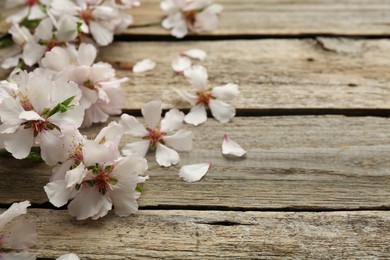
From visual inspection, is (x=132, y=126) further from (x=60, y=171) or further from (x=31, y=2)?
(x=31, y=2)

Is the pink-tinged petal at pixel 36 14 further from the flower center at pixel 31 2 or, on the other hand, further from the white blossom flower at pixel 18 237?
the white blossom flower at pixel 18 237

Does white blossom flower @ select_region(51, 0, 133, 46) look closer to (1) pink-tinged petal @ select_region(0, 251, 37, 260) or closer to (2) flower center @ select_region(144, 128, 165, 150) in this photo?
(2) flower center @ select_region(144, 128, 165, 150)

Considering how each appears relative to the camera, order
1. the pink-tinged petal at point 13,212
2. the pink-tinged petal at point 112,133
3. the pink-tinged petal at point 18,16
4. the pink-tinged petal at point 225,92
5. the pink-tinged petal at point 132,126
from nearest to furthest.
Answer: the pink-tinged petal at point 13,212 < the pink-tinged petal at point 112,133 < the pink-tinged petal at point 132,126 < the pink-tinged petal at point 225,92 < the pink-tinged petal at point 18,16

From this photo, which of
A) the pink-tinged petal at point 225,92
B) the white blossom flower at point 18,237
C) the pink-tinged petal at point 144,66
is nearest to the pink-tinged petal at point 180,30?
the pink-tinged petal at point 144,66

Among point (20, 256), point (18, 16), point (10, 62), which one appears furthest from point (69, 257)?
point (18, 16)

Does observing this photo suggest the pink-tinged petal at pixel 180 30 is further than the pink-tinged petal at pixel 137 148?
Yes

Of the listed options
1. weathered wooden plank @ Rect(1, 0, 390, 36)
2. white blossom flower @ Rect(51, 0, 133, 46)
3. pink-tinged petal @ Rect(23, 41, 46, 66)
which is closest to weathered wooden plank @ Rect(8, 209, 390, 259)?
pink-tinged petal @ Rect(23, 41, 46, 66)
